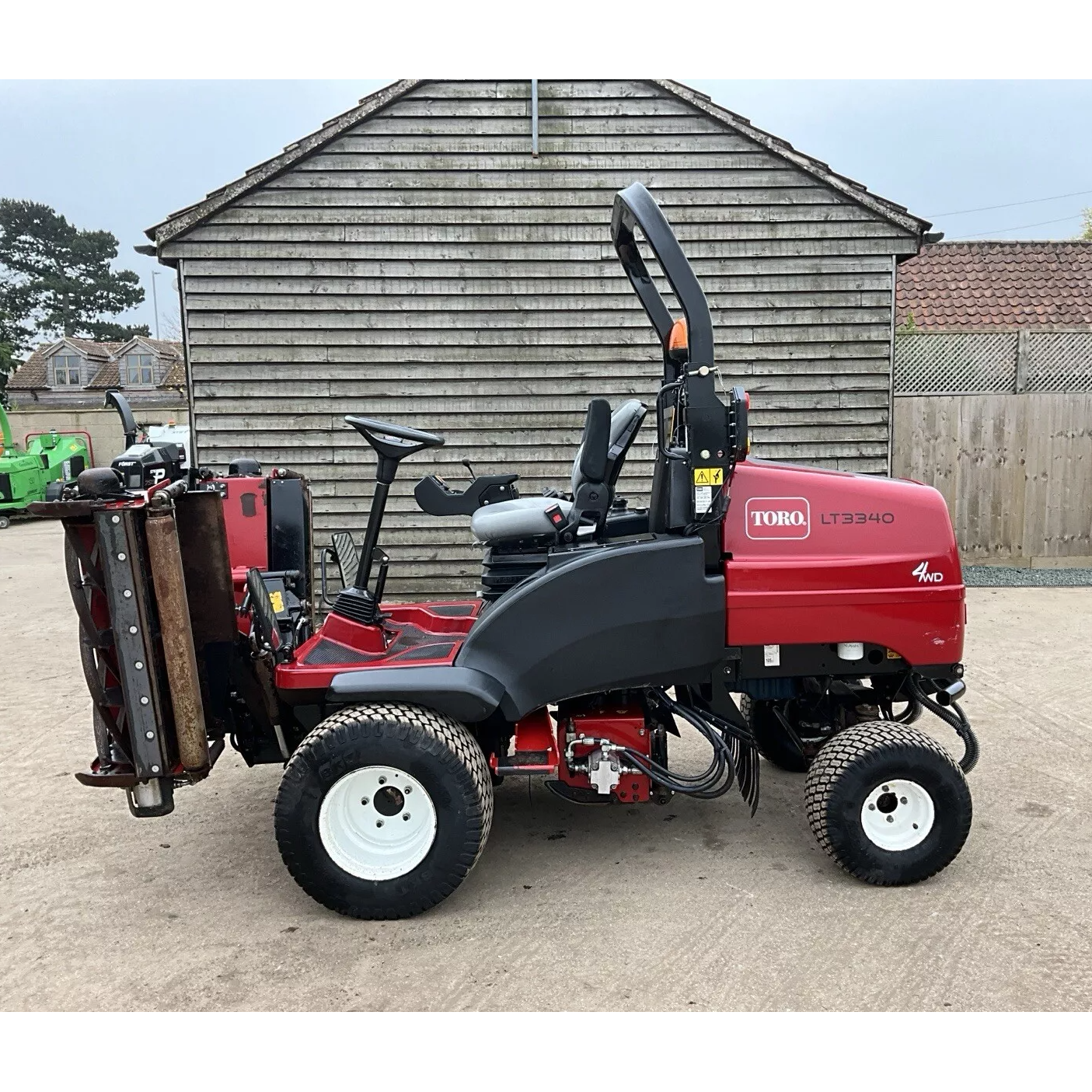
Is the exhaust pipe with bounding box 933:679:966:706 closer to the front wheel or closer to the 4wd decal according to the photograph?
the 4wd decal

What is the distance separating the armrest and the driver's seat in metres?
0.21

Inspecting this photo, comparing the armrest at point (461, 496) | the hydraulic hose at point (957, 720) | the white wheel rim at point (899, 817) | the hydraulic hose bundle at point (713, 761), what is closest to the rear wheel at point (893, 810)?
the white wheel rim at point (899, 817)

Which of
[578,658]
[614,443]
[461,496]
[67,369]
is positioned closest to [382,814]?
[578,658]

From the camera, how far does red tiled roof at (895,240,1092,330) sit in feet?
43.8

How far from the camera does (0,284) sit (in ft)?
148

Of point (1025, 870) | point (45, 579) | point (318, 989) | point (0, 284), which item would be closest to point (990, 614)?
point (1025, 870)

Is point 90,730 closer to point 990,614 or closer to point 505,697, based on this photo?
point 505,697

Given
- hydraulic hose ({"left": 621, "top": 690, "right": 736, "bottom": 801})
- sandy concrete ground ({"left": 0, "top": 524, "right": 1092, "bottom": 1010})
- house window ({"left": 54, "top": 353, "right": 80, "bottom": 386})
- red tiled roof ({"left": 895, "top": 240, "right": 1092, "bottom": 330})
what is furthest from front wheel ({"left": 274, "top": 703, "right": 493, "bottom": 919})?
house window ({"left": 54, "top": 353, "right": 80, "bottom": 386})

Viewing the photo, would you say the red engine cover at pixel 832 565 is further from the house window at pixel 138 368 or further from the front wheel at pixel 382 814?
the house window at pixel 138 368

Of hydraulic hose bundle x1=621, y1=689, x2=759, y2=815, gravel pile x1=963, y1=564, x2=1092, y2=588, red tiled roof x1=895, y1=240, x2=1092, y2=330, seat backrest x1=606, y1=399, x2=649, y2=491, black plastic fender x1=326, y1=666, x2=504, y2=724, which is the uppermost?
red tiled roof x1=895, y1=240, x2=1092, y2=330

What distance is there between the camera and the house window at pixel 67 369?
4394cm

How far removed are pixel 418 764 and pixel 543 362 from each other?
586cm

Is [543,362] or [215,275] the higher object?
[215,275]

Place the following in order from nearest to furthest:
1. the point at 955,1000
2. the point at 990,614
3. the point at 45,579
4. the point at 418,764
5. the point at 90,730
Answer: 1. the point at 955,1000
2. the point at 418,764
3. the point at 90,730
4. the point at 990,614
5. the point at 45,579
